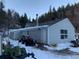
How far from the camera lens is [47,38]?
29297 millimetres

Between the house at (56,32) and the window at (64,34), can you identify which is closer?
the house at (56,32)

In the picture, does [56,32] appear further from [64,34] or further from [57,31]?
[64,34]

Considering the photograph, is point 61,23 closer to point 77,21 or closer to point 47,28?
point 47,28

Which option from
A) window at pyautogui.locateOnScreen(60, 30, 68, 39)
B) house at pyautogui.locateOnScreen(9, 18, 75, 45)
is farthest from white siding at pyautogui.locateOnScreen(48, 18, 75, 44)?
window at pyautogui.locateOnScreen(60, 30, 68, 39)

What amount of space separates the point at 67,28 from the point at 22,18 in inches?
2030

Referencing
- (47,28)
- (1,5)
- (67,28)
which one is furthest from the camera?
(67,28)

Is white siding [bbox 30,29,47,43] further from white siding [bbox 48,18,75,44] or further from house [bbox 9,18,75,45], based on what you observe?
white siding [bbox 48,18,75,44]

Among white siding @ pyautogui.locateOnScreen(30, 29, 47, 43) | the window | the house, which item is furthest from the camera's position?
the window

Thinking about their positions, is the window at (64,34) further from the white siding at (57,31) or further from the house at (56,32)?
the white siding at (57,31)

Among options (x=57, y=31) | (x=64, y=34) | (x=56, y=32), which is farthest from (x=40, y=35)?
(x=64, y=34)

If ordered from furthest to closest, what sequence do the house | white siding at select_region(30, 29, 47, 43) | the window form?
the window
white siding at select_region(30, 29, 47, 43)
the house

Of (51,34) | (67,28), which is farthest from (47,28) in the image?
(67,28)

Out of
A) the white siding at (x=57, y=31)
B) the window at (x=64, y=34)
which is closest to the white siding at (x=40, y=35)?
the white siding at (x=57, y=31)

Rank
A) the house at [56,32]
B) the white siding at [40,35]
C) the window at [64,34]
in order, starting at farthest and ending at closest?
1. the window at [64,34]
2. the white siding at [40,35]
3. the house at [56,32]
